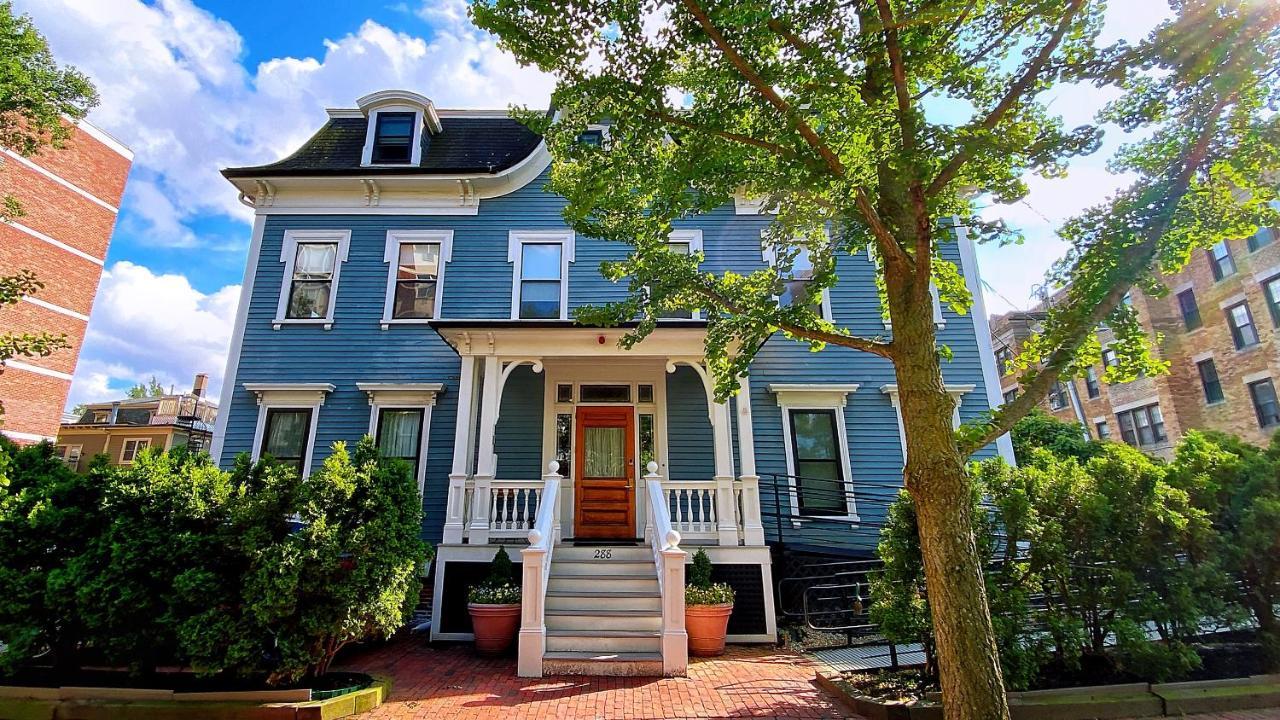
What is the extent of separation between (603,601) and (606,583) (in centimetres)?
→ 33

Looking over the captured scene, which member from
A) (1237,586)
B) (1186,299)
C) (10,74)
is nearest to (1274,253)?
(1186,299)

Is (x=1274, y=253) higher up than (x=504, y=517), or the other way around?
(x=1274, y=253)

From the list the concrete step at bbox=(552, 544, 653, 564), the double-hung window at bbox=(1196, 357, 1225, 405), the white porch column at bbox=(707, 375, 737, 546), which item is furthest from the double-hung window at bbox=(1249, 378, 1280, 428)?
the concrete step at bbox=(552, 544, 653, 564)

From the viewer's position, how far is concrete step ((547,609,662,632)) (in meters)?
6.39

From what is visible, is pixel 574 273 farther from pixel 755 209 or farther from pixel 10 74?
pixel 10 74

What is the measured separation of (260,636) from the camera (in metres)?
4.58

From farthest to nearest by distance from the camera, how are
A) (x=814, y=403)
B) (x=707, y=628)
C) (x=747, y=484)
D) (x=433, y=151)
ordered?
(x=433, y=151) → (x=814, y=403) → (x=747, y=484) → (x=707, y=628)

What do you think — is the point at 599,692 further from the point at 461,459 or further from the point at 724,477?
the point at 461,459

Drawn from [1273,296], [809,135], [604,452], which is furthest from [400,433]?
[1273,296]

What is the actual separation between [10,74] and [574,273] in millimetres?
10412

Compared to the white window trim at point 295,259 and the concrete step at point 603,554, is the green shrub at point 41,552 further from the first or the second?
the white window trim at point 295,259

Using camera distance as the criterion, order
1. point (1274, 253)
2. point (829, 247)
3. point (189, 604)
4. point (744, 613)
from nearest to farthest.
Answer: point (189, 604), point (829, 247), point (744, 613), point (1274, 253)

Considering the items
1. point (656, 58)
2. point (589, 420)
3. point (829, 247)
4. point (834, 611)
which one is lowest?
point (834, 611)

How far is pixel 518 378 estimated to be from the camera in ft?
33.6
